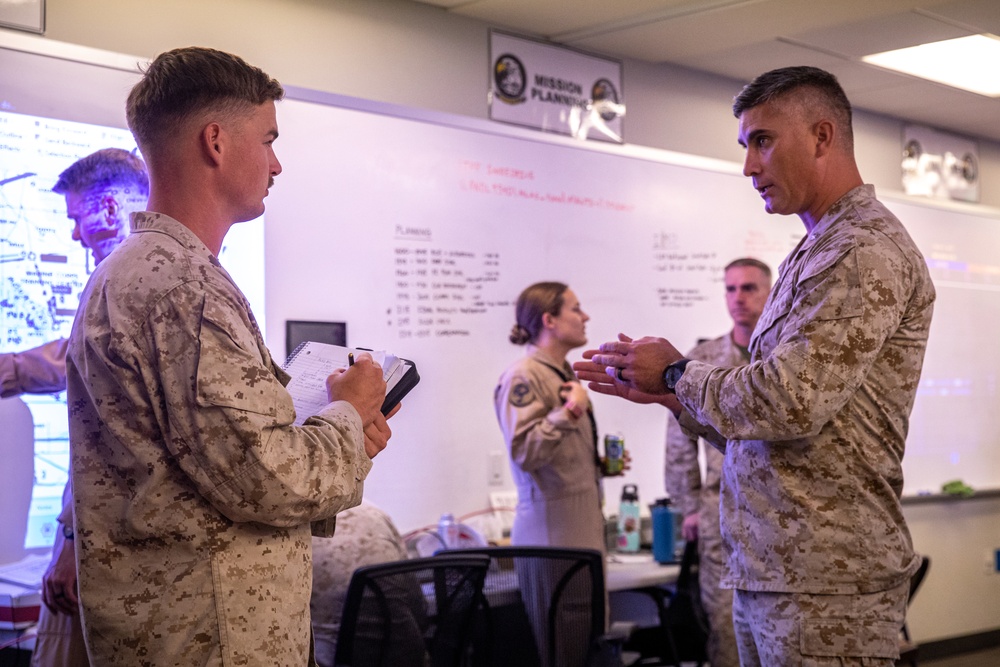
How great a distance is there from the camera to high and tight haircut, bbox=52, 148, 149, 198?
2.50m

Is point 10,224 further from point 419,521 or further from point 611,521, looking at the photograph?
point 611,521

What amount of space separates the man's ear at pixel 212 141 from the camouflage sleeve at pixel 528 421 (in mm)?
2197

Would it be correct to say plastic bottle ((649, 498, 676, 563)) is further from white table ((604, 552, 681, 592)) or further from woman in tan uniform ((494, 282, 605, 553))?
woman in tan uniform ((494, 282, 605, 553))

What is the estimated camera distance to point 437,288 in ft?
13.6

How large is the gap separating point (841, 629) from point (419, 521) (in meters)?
2.37

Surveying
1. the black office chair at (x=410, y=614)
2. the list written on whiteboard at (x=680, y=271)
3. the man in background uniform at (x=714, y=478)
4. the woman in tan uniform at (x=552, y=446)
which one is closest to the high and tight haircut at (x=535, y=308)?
the woman in tan uniform at (x=552, y=446)

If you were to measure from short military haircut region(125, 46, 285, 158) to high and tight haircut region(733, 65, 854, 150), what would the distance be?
112cm

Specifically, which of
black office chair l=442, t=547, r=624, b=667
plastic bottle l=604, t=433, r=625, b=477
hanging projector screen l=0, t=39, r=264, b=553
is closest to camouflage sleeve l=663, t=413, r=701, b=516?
plastic bottle l=604, t=433, r=625, b=477

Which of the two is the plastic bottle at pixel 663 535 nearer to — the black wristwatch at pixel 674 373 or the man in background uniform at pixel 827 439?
the man in background uniform at pixel 827 439

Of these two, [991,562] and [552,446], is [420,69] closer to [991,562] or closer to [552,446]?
[552,446]

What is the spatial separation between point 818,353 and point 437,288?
248 cm

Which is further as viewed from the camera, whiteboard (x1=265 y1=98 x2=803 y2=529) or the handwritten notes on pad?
whiteboard (x1=265 y1=98 x2=803 y2=529)

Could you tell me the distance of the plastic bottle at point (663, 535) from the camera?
161 inches

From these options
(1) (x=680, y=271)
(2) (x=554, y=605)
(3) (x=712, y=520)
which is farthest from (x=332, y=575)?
(1) (x=680, y=271)
